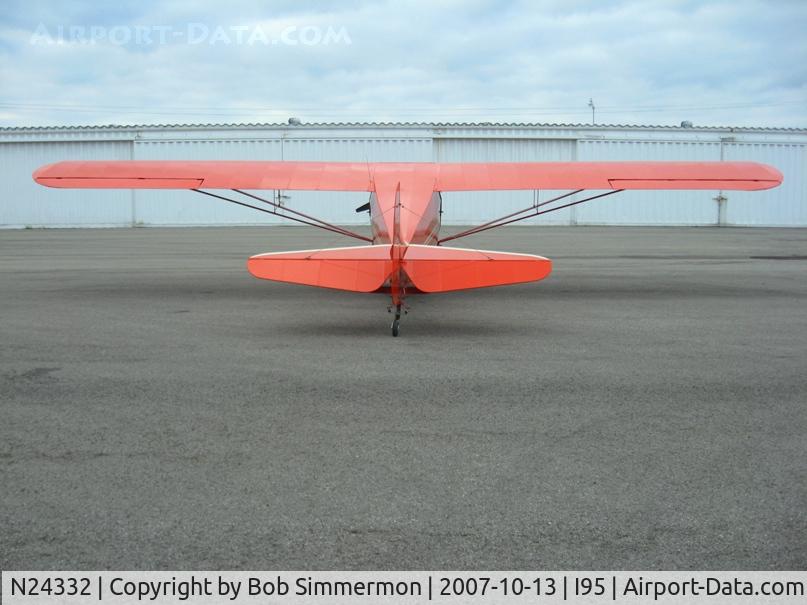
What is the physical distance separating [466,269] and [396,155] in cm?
2786

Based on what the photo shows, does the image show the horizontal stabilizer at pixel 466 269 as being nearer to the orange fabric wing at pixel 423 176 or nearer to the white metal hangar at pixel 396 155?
the orange fabric wing at pixel 423 176

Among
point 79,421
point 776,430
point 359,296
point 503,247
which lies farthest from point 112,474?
point 503,247

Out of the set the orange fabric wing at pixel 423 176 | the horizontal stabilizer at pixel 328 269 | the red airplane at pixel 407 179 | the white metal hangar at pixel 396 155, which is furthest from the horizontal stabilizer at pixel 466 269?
the white metal hangar at pixel 396 155

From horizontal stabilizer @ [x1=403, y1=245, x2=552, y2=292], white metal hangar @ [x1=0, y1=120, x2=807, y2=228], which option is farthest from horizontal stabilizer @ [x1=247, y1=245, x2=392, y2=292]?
white metal hangar @ [x1=0, y1=120, x2=807, y2=228]

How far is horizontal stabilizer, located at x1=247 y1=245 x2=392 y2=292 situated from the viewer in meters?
7.33

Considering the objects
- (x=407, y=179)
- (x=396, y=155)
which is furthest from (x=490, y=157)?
(x=407, y=179)

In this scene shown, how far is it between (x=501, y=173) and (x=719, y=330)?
492 cm

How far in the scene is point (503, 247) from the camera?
21.0m

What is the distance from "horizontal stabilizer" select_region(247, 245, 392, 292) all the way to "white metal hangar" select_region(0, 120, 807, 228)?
1054 inches

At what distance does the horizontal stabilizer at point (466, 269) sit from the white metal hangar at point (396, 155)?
2684cm

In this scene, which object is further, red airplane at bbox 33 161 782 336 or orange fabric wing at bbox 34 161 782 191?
orange fabric wing at bbox 34 161 782 191

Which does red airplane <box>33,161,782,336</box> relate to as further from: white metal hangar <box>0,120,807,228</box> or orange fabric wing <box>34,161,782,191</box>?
white metal hangar <box>0,120,807,228</box>

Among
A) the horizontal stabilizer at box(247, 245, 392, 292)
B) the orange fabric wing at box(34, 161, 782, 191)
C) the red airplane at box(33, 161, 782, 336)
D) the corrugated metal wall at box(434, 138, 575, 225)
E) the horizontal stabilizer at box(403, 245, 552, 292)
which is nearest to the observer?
the horizontal stabilizer at box(403, 245, 552, 292)

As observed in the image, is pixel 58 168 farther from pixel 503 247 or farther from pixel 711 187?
pixel 503 247
